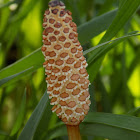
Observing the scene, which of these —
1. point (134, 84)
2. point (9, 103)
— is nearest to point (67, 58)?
point (134, 84)

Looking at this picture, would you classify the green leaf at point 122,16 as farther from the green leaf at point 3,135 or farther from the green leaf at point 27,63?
the green leaf at point 3,135

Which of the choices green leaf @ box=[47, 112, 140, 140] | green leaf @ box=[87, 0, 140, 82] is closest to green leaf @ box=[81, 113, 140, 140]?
green leaf @ box=[47, 112, 140, 140]

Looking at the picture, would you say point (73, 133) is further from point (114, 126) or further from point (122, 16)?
point (122, 16)

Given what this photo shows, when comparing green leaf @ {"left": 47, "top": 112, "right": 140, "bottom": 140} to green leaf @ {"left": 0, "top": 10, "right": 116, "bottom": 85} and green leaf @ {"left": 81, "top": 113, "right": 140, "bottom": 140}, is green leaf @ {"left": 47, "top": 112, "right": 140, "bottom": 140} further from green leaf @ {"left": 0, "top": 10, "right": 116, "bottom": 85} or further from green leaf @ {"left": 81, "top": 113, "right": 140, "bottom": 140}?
green leaf @ {"left": 0, "top": 10, "right": 116, "bottom": 85}

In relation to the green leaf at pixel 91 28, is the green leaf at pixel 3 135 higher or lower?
lower

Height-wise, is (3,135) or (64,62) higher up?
(64,62)

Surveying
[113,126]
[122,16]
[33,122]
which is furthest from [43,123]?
[122,16]

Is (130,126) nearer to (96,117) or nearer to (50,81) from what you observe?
(96,117)

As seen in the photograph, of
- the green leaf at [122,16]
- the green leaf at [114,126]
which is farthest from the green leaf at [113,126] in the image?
the green leaf at [122,16]
